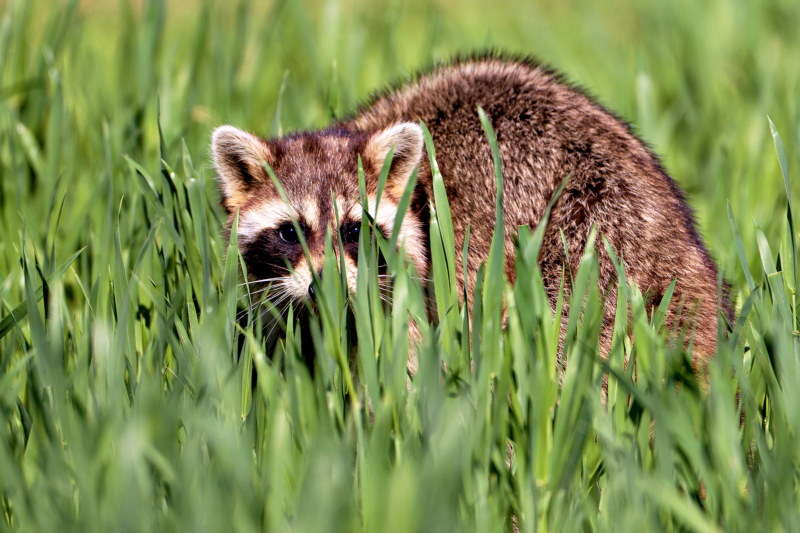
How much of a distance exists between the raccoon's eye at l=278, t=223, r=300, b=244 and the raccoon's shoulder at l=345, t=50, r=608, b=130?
0.75 meters

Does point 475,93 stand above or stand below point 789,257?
above

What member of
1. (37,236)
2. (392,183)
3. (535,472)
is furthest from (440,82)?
(535,472)

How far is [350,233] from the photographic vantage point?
3125 mm

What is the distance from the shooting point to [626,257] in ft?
9.17

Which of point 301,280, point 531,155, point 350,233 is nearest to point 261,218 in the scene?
point 350,233

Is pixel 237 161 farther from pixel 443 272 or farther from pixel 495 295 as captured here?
pixel 495 295

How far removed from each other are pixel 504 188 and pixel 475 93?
56 centimetres

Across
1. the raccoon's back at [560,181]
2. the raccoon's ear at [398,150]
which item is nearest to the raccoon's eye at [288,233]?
the raccoon's ear at [398,150]

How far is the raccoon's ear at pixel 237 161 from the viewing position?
316 centimetres

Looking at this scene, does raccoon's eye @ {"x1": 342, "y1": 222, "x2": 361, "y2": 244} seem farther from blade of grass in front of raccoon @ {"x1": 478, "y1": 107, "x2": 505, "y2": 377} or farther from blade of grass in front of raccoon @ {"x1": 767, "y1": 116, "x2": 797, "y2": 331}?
blade of grass in front of raccoon @ {"x1": 767, "y1": 116, "x2": 797, "y2": 331}

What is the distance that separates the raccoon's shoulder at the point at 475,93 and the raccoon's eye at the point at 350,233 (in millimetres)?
618

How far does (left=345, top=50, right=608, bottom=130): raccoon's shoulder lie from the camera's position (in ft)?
10.7

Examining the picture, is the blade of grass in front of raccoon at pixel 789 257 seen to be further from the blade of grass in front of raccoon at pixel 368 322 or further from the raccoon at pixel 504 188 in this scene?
the blade of grass in front of raccoon at pixel 368 322

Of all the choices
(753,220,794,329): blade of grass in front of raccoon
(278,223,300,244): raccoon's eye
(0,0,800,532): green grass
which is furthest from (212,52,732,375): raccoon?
(753,220,794,329): blade of grass in front of raccoon
